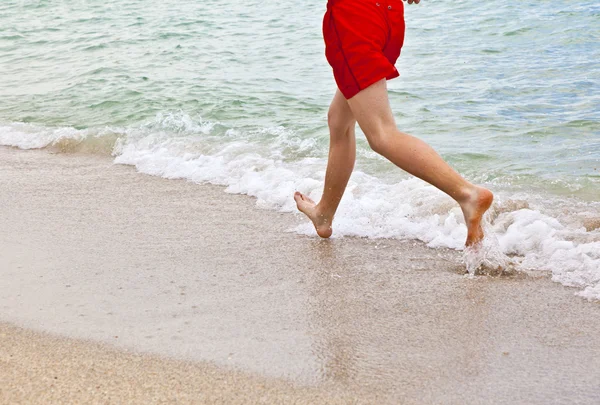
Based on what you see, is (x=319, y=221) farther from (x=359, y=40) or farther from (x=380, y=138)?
(x=359, y=40)

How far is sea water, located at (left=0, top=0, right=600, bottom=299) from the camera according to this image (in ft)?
13.6

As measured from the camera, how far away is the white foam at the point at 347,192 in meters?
3.48

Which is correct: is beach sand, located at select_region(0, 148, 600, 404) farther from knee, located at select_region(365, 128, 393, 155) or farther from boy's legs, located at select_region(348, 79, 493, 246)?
knee, located at select_region(365, 128, 393, 155)

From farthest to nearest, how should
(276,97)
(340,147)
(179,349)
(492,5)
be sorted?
(492,5), (276,97), (340,147), (179,349)

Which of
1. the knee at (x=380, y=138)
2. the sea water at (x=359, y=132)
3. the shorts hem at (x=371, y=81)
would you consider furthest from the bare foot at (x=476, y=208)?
the shorts hem at (x=371, y=81)

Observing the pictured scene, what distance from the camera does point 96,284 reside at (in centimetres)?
328

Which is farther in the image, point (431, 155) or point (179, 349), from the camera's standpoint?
point (431, 155)

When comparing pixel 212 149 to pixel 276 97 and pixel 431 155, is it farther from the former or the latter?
pixel 431 155

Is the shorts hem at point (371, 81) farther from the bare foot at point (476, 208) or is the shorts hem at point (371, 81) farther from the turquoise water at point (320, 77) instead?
the turquoise water at point (320, 77)

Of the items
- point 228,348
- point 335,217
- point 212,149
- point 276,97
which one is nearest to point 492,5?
point 276,97

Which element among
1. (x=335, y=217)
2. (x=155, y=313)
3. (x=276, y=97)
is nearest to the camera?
(x=155, y=313)

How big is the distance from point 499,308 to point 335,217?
1384mm

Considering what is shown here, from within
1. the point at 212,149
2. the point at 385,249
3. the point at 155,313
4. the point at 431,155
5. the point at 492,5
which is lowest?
the point at 492,5

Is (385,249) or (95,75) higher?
(385,249)
